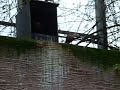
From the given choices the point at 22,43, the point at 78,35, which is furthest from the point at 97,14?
the point at 22,43

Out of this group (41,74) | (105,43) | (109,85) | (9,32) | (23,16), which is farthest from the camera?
(105,43)

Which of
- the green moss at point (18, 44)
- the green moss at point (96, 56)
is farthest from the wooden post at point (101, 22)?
the green moss at point (18, 44)

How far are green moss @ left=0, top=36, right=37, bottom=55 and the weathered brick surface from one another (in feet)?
0.09

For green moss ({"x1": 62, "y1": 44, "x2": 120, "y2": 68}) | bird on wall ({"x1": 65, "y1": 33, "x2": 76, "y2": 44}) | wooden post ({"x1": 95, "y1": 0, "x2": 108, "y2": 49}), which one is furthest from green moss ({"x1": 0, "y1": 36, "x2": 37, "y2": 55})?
wooden post ({"x1": 95, "y1": 0, "x2": 108, "y2": 49})

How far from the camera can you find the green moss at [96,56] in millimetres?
2205

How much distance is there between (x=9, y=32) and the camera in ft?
9.33

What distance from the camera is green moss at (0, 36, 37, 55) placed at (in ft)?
6.52

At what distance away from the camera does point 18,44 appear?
203cm

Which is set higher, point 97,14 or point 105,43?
point 97,14

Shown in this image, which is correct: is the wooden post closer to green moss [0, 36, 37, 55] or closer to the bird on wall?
the bird on wall

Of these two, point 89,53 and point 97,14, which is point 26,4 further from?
point 97,14

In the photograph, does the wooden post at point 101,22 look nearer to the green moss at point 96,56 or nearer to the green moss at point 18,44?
the green moss at point 96,56

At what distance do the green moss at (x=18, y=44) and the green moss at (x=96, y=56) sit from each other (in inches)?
8.9

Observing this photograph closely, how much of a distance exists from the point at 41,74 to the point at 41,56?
0.12 metres
